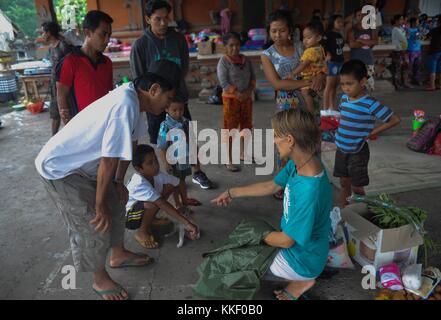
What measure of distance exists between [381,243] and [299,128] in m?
0.95

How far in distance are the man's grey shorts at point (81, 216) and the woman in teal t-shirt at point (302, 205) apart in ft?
3.20

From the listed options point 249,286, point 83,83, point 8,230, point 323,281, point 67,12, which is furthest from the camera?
point 67,12

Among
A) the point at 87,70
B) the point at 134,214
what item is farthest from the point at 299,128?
the point at 87,70

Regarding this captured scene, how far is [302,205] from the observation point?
6.37 feet

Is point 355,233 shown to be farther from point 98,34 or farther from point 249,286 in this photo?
point 98,34

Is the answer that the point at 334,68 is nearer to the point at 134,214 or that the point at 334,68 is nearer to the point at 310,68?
the point at 310,68

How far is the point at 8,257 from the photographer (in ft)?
9.38

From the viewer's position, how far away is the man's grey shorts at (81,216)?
2.09 m

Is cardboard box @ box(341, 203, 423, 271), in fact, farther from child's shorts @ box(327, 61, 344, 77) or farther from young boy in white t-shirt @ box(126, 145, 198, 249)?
child's shorts @ box(327, 61, 344, 77)

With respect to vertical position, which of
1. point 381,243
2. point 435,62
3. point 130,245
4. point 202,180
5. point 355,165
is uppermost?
point 435,62

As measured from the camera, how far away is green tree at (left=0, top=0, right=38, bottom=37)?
2122 cm

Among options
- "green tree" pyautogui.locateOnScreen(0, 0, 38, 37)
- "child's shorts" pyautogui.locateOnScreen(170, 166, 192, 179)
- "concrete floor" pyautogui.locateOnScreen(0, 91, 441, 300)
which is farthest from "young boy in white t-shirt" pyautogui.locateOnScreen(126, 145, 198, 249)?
"green tree" pyautogui.locateOnScreen(0, 0, 38, 37)

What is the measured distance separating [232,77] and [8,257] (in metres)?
2.57
